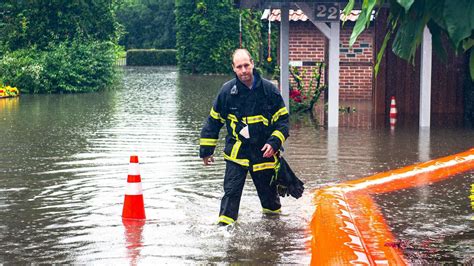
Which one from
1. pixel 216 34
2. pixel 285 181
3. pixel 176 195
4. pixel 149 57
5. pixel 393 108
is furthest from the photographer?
pixel 149 57

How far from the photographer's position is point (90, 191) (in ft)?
38.0

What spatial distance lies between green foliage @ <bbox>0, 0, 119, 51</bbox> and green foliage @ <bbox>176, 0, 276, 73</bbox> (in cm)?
1314

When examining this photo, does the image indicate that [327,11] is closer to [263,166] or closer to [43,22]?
[263,166]

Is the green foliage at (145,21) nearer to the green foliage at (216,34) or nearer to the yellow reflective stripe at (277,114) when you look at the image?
the green foliage at (216,34)

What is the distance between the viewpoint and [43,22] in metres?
33.5

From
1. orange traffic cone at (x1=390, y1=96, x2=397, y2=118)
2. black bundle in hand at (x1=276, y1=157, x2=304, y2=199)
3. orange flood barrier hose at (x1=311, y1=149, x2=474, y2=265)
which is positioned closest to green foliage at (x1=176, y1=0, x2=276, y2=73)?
orange traffic cone at (x1=390, y1=96, x2=397, y2=118)

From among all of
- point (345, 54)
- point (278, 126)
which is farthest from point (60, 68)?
point (278, 126)

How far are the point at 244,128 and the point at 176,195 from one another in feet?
7.83

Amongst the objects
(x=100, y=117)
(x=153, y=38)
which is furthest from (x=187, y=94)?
(x=153, y=38)

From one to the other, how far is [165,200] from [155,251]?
2.64 m

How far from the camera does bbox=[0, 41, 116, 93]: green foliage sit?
103 ft

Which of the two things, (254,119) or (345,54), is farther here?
(345,54)

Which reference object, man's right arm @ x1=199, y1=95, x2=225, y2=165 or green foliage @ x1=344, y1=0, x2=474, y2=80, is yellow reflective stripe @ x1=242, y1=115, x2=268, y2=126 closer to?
man's right arm @ x1=199, y1=95, x2=225, y2=165

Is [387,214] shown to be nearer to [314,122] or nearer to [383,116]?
[314,122]
